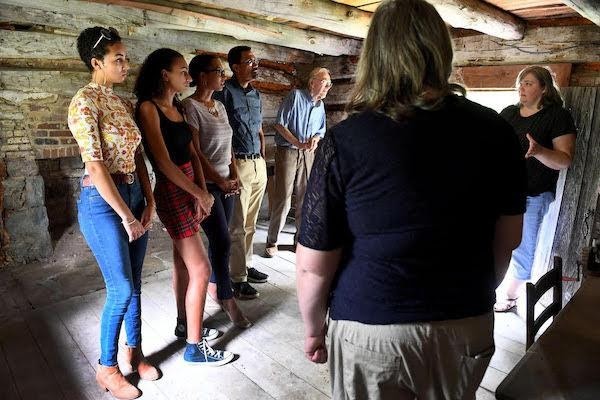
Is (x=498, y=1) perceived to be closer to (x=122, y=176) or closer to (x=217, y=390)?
(x=122, y=176)

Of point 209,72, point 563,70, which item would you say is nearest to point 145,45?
point 209,72

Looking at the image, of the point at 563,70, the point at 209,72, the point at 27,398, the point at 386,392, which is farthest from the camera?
the point at 563,70

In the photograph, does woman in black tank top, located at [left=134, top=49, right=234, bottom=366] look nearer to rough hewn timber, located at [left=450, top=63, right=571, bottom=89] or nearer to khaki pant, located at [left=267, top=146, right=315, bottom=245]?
khaki pant, located at [left=267, top=146, right=315, bottom=245]

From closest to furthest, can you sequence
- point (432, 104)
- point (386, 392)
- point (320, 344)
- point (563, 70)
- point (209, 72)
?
point (432, 104), point (386, 392), point (320, 344), point (209, 72), point (563, 70)

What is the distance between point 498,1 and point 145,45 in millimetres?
3231

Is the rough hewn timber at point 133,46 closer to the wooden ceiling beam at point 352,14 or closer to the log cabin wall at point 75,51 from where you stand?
the log cabin wall at point 75,51

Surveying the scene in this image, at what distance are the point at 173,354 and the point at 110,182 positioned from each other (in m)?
1.25

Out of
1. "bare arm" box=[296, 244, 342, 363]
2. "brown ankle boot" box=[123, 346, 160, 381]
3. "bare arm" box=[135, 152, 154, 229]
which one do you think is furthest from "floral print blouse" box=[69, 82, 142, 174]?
"bare arm" box=[296, 244, 342, 363]

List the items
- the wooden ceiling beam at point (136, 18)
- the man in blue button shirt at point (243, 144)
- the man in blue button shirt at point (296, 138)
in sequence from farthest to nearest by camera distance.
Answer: the man in blue button shirt at point (296, 138) < the wooden ceiling beam at point (136, 18) < the man in blue button shirt at point (243, 144)

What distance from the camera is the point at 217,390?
223 centimetres

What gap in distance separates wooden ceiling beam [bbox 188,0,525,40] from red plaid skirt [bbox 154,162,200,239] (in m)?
1.43

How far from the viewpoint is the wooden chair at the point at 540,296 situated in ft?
5.32

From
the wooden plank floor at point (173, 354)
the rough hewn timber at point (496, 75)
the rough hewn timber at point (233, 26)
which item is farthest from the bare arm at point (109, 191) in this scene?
the rough hewn timber at point (496, 75)

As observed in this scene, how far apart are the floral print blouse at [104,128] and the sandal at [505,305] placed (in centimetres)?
278
